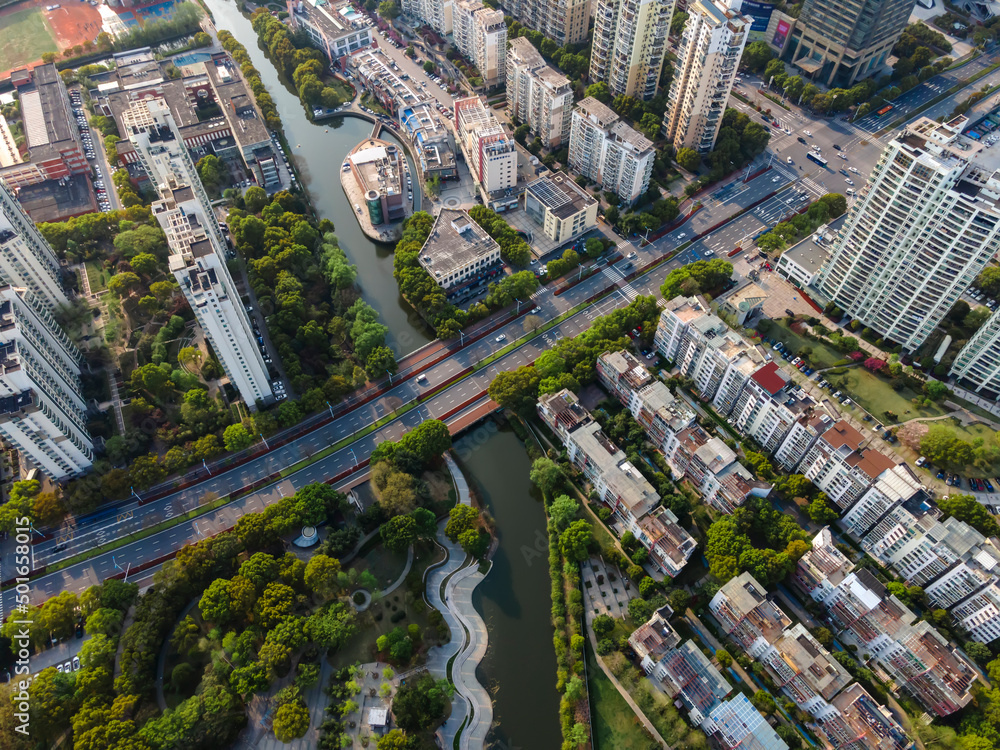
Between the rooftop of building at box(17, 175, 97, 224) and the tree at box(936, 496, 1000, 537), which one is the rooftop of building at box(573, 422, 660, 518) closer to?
the tree at box(936, 496, 1000, 537)

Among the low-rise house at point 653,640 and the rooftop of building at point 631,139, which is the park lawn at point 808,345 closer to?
the rooftop of building at point 631,139

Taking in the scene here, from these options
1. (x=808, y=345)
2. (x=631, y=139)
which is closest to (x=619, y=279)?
(x=631, y=139)

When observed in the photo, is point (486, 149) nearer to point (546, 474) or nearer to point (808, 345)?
point (546, 474)

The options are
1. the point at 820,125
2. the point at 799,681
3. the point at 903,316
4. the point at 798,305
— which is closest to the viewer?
the point at 799,681

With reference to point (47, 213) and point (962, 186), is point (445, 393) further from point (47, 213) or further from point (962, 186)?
point (47, 213)

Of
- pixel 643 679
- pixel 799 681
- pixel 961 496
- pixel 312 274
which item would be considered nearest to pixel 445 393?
pixel 312 274

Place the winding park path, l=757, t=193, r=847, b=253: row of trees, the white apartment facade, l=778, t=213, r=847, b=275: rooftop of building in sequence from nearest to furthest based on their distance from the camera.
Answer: the winding park path, l=778, t=213, r=847, b=275: rooftop of building, l=757, t=193, r=847, b=253: row of trees, the white apartment facade

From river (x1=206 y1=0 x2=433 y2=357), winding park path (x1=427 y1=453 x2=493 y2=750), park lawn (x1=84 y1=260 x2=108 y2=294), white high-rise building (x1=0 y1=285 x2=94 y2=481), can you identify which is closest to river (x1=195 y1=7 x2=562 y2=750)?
river (x1=206 y1=0 x2=433 y2=357)
